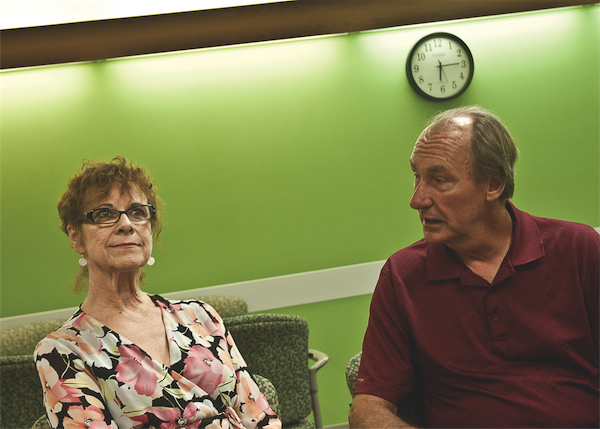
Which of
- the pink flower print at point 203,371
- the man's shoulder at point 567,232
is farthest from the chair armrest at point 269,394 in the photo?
the man's shoulder at point 567,232

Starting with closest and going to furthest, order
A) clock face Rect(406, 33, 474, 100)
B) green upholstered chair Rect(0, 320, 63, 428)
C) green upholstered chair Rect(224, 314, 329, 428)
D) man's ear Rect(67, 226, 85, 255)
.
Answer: man's ear Rect(67, 226, 85, 255) < green upholstered chair Rect(0, 320, 63, 428) < green upholstered chair Rect(224, 314, 329, 428) < clock face Rect(406, 33, 474, 100)

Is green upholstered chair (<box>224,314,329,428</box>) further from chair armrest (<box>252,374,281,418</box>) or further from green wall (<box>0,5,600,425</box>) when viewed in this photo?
green wall (<box>0,5,600,425</box>)

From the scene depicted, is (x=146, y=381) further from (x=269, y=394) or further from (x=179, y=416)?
(x=269, y=394)

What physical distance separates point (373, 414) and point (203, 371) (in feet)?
1.79

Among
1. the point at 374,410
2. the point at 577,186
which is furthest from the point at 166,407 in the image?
the point at 577,186

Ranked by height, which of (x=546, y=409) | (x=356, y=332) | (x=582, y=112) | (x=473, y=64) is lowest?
(x=356, y=332)

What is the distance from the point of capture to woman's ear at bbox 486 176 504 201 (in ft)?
5.59

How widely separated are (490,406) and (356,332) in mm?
2303

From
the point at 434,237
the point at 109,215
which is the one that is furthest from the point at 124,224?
the point at 434,237

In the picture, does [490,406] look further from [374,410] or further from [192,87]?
[192,87]

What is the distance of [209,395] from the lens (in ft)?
5.54

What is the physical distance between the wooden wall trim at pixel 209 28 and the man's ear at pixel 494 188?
6.95 feet

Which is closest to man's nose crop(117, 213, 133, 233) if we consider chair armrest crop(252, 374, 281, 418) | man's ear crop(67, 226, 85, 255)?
man's ear crop(67, 226, 85, 255)

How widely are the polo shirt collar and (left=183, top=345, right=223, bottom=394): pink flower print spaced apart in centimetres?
73
